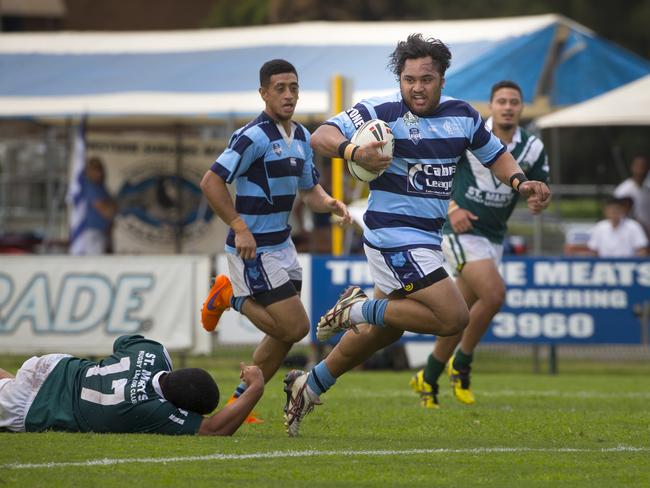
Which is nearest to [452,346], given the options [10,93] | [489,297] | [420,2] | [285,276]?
[489,297]

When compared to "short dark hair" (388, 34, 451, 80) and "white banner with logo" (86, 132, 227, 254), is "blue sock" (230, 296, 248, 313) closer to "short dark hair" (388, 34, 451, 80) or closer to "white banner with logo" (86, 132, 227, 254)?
"short dark hair" (388, 34, 451, 80)

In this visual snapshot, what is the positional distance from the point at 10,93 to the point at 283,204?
41.3 feet

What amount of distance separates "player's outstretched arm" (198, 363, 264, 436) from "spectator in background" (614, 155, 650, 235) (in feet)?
40.2

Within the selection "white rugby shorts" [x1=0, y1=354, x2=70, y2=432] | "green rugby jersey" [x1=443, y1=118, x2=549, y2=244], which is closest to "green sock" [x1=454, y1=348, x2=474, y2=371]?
"green rugby jersey" [x1=443, y1=118, x2=549, y2=244]

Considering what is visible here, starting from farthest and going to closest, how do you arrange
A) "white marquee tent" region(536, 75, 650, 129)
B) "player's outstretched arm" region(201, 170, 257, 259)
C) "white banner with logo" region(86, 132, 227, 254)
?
1. "white banner with logo" region(86, 132, 227, 254)
2. "white marquee tent" region(536, 75, 650, 129)
3. "player's outstretched arm" region(201, 170, 257, 259)

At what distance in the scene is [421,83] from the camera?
8031 millimetres

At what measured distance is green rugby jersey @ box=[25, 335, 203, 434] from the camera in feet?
24.4

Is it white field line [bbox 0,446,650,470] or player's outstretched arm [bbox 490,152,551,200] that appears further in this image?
player's outstretched arm [bbox 490,152,551,200]

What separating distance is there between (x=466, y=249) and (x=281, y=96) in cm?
254

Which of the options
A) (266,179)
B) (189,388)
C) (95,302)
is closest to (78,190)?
(95,302)

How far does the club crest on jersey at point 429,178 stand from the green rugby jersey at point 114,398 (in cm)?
178

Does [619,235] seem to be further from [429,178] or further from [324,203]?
[429,178]

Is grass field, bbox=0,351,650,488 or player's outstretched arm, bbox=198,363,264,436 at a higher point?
player's outstretched arm, bbox=198,363,264,436

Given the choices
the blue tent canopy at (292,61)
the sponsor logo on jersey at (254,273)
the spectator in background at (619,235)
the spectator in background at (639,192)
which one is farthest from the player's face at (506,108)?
the spectator in background at (639,192)
